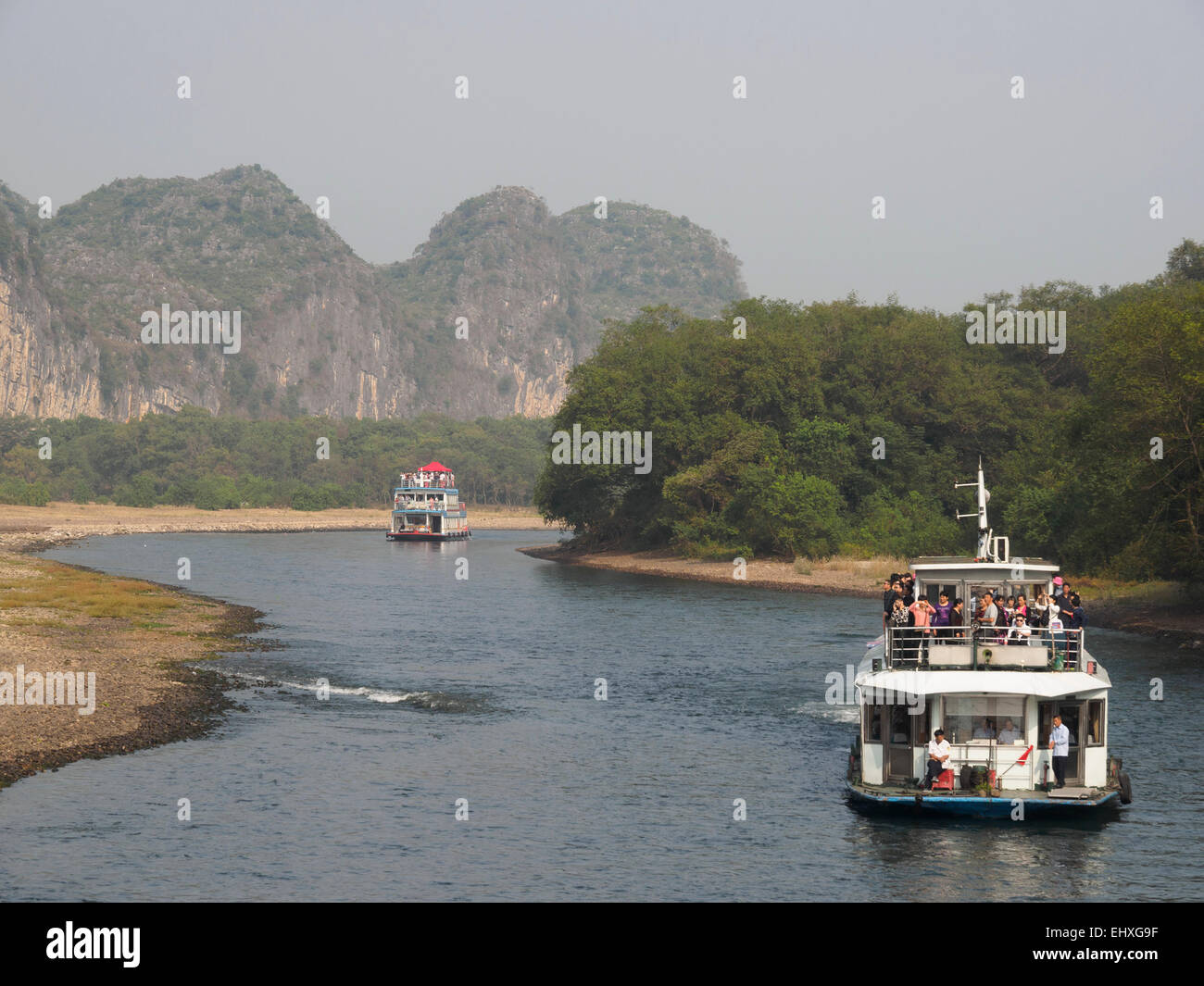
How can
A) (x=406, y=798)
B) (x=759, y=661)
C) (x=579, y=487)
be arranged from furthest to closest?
(x=579, y=487) < (x=759, y=661) < (x=406, y=798)

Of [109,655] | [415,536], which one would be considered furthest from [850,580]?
[415,536]

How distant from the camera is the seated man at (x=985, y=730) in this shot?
93.0 ft

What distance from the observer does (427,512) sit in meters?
153

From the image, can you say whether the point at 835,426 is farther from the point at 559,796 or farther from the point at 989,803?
the point at 989,803

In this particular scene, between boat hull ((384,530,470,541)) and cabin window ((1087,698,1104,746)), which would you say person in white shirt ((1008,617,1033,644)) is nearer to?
cabin window ((1087,698,1104,746))

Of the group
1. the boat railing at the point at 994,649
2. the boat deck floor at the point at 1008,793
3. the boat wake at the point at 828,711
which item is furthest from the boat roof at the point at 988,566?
the boat wake at the point at 828,711

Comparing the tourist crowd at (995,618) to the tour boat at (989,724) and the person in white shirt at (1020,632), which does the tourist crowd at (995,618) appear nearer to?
the person in white shirt at (1020,632)

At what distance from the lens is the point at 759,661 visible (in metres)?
51.8
